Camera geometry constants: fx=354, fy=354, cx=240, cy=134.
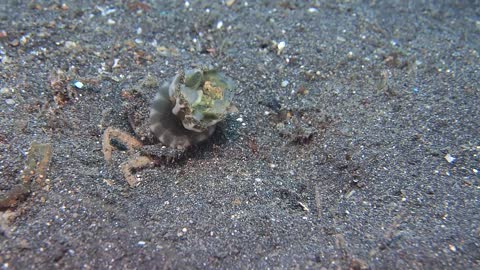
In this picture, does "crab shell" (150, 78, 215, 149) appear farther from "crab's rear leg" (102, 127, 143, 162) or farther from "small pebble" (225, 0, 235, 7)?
"small pebble" (225, 0, 235, 7)

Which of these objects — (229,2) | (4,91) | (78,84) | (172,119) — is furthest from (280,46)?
(4,91)

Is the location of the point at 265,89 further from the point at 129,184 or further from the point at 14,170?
the point at 14,170

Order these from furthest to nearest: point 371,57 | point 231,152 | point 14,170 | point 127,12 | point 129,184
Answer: point 127,12, point 371,57, point 231,152, point 129,184, point 14,170

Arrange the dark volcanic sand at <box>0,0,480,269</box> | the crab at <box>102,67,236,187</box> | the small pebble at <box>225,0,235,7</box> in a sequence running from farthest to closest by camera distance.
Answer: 1. the small pebble at <box>225,0,235,7</box>
2. the crab at <box>102,67,236,187</box>
3. the dark volcanic sand at <box>0,0,480,269</box>

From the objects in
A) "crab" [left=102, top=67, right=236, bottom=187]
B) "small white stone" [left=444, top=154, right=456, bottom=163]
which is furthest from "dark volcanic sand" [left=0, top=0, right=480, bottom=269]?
"crab" [left=102, top=67, right=236, bottom=187]

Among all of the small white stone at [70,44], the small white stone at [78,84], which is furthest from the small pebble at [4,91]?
the small white stone at [70,44]

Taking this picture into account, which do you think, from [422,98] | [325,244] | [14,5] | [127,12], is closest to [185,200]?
[325,244]

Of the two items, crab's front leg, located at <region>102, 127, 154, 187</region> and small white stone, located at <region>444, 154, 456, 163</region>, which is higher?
small white stone, located at <region>444, 154, 456, 163</region>
